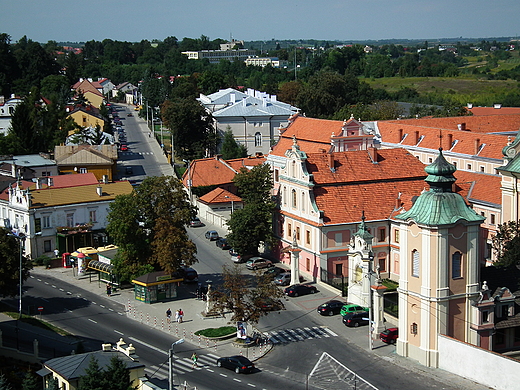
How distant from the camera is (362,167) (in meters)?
65.0

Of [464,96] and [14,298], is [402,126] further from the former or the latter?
[464,96]

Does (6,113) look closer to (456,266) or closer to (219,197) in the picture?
(219,197)

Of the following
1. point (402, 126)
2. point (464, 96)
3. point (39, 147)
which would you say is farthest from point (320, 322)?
point (464, 96)

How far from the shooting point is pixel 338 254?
61656mm

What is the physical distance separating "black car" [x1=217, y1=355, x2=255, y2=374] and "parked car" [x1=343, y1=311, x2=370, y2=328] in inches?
348

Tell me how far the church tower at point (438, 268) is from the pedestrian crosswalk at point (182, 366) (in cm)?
1079

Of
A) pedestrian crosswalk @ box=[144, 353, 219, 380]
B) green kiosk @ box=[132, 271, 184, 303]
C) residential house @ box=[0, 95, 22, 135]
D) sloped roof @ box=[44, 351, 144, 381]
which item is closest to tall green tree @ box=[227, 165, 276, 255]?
green kiosk @ box=[132, 271, 184, 303]

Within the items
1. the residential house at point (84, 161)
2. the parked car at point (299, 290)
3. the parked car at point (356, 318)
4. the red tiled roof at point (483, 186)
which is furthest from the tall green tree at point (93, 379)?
the residential house at point (84, 161)

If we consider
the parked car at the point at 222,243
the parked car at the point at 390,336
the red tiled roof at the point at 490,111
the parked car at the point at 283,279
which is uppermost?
the red tiled roof at the point at 490,111

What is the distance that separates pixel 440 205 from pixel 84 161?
5610 centimetres

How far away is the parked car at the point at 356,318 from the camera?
2015 inches

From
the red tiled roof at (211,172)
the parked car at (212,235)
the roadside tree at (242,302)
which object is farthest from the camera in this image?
the red tiled roof at (211,172)

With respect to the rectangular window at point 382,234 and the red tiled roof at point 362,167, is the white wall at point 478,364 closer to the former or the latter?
the rectangular window at point 382,234

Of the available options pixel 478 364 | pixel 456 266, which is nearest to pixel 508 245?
pixel 456 266
